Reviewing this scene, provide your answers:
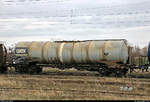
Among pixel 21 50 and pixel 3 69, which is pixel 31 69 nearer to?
pixel 21 50

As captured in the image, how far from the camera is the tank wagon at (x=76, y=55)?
2475 centimetres

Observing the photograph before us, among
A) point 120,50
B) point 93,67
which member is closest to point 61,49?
point 93,67

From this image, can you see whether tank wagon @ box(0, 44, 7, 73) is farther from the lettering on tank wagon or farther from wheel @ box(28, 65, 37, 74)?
wheel @ box(28, 65, 37, 74)

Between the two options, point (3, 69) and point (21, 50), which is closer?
point (21, 50)

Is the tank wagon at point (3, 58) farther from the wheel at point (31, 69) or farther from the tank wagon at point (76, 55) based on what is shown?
the wheel at point (31, 69)

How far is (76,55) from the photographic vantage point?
2592cm

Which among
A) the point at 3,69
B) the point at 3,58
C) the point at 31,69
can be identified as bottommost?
the point at 3,69

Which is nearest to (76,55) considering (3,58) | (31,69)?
(31,69)

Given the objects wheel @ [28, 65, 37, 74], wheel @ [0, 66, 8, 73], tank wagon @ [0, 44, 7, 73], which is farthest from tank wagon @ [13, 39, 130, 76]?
wheel @ [0, 66, 8, 73]

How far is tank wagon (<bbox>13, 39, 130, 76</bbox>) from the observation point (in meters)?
24.8

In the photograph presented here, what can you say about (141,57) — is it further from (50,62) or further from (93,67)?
(50,62)

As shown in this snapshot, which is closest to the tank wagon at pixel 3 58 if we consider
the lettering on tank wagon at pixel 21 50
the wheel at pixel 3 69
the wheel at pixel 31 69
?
the wheel at pixel 3 69

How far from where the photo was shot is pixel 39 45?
27859 millimetres

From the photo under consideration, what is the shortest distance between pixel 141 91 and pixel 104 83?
3716 millimetres
